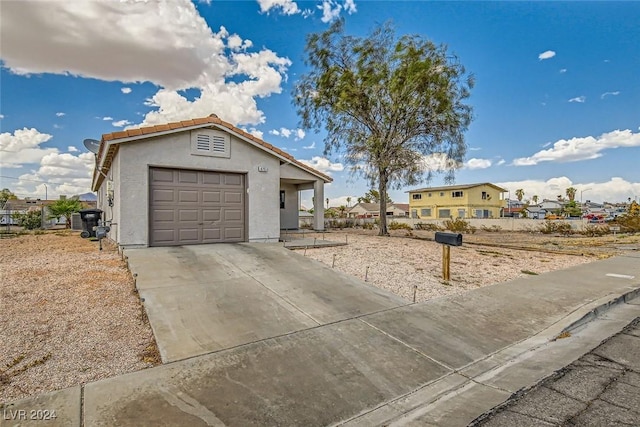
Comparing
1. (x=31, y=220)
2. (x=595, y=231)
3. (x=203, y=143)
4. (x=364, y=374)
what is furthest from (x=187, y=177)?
(x=595, y=231)

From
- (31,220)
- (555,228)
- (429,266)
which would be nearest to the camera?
(429,266)

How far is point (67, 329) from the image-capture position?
3.93 metres

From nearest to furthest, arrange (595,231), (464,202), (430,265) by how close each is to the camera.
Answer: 1. (430,265)
2. (595,231)
3. (464,202)

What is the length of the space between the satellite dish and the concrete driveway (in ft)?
19.0

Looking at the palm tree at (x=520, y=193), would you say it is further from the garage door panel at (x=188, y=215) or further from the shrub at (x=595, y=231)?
the garage door panel at (x=188, y=215)

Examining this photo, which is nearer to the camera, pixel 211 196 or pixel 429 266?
pixel 429 266

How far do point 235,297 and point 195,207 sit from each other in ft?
16.8

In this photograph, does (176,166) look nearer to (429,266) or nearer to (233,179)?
(233,179)

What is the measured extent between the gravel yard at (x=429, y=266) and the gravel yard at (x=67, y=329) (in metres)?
4.34

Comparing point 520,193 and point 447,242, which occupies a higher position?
point 520,193

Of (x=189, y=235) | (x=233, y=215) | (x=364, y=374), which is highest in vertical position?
(x=233, y=215)

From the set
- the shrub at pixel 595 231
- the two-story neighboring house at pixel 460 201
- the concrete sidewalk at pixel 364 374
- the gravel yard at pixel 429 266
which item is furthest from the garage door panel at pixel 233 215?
the two-story neighboring house at pixel 460 201

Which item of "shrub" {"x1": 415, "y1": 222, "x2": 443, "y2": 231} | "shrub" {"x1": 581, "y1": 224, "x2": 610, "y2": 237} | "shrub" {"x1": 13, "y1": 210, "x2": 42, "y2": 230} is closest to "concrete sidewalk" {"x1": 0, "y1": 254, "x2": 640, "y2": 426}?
"shrub" {"x1": 581, "y1": 224, "x2": 610, "y2": 237}

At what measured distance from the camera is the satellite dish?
36.8ft
